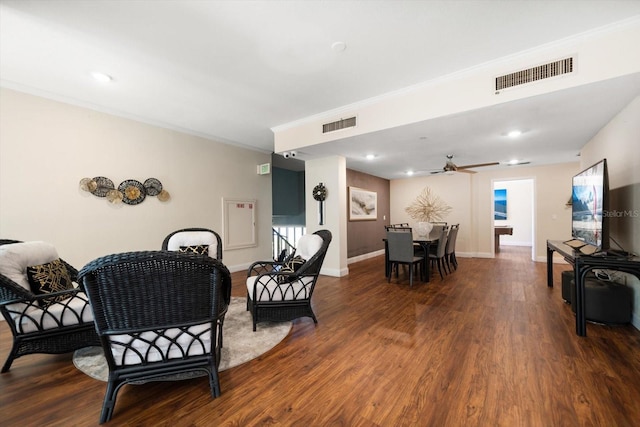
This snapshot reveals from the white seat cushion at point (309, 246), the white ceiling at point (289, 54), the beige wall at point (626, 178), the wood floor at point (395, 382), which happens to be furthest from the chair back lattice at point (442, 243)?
the white seat cushion at point (309, 246)

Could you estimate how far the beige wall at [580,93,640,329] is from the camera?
2660 mm

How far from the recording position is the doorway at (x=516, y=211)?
934 centimetres

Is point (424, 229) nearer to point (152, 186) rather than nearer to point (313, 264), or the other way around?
point (313, 264)

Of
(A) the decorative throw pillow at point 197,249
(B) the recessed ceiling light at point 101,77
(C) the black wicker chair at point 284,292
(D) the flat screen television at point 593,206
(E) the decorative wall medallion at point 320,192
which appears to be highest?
(B) the recessed ceiling light at point 101,77

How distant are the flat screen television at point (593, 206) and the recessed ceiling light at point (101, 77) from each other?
18.3ft

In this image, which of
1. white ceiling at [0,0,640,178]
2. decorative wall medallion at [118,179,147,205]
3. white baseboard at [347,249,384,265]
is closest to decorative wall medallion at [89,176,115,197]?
decorative wall medallion at [118,179,147,205]

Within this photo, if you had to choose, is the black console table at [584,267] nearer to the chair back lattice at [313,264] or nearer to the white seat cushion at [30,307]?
the chair back lattice at [313,264]

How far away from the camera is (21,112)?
127 inches

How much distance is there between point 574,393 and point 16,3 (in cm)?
496

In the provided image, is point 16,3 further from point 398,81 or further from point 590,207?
point 590,207

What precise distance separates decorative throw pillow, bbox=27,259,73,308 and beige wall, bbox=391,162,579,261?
8.12 metres

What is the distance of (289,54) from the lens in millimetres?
2570

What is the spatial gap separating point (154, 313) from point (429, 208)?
7592mm

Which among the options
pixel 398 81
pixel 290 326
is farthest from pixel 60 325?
pixel 398 81
